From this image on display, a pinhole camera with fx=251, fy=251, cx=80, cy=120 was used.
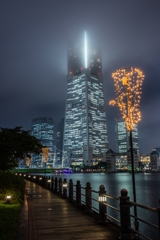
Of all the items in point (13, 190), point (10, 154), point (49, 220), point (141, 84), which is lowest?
point (49, 220)

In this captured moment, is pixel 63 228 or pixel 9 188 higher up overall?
pixel 9 188

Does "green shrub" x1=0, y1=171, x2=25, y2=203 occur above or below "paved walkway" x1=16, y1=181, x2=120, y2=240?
above

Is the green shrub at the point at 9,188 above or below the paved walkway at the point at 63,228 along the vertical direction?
above

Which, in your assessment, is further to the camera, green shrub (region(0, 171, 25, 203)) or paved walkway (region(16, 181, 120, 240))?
green shrub (region(0, 171, 25, 203))

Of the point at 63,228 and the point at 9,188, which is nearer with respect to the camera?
the point at 63,228

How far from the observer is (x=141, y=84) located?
1369cm

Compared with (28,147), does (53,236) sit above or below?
below

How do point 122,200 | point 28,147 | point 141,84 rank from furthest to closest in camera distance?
point 28,147 → point 141,84 → point 122,200

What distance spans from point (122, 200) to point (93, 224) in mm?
3065

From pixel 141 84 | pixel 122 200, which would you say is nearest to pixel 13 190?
pixel 122 200

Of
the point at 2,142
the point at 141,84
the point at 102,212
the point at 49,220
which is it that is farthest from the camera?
the point at 2,142

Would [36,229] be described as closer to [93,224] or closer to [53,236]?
[53,236]

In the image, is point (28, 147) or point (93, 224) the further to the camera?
point (28, 147)

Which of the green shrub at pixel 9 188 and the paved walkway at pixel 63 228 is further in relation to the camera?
the green shrub at pixel 9 188
